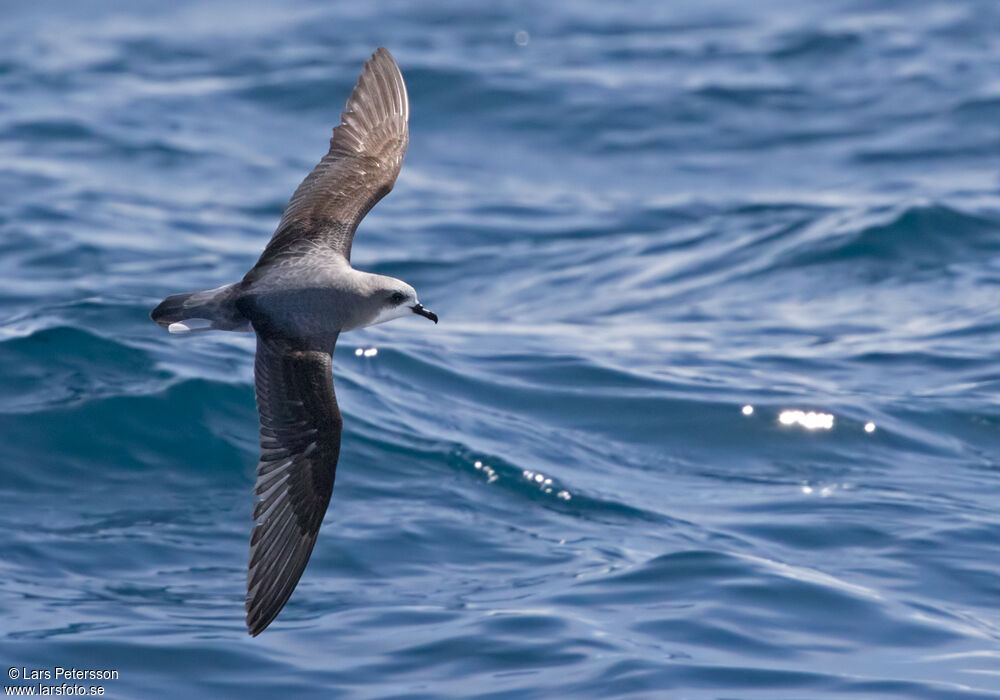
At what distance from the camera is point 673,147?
55.7 ft

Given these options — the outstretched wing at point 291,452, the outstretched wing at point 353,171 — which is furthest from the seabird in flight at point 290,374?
the outstretched wing at point 353,171

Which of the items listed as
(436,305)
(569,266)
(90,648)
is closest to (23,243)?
(436,305)

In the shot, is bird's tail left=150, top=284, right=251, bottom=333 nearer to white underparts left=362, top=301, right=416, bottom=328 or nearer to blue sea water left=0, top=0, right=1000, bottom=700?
white underparts left=362, top=301, right=416, bottom=328

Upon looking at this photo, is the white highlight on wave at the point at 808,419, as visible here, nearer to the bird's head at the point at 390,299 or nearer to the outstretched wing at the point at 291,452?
the bird's head at the point at 390,299

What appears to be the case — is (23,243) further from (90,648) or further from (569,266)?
(90,648)

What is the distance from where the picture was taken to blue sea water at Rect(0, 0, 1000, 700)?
23.8 ft

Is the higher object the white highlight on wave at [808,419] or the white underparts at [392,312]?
the white highlight on wave at [808,419]

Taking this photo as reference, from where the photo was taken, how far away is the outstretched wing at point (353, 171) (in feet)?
23.9

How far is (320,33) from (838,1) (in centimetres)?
785

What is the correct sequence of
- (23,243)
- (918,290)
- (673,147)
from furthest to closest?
(673,147) < (23,243) < (918,290)

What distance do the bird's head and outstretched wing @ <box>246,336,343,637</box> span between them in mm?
332

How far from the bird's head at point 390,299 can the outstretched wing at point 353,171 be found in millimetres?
574

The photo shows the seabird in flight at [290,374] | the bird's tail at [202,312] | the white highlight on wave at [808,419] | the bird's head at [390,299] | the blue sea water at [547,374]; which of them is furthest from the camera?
the white highlight on wave at [808,419]

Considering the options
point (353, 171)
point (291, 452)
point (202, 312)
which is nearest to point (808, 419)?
point (353, 171)
